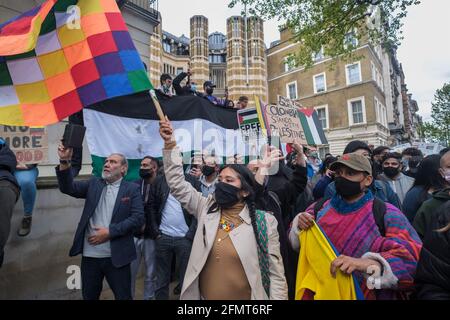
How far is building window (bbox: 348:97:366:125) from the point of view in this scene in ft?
84.8

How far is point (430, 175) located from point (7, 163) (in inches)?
156

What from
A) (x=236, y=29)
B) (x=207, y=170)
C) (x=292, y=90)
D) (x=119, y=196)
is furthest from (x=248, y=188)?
(x=236, y=29)

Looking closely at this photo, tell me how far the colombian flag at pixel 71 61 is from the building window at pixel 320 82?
93.5 ft

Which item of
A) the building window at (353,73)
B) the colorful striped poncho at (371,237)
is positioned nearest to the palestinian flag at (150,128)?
the colorful striped poncho at (371,237)

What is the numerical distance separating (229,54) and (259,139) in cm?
3982

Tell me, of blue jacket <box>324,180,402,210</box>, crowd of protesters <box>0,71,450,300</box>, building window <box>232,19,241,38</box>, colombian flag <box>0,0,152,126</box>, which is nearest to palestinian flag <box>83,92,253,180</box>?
crowd of protesters <box>0,71,450,300</box>

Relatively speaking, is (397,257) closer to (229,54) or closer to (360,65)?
(360,65)

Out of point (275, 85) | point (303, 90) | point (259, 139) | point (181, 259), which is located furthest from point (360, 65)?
point (181, 259)

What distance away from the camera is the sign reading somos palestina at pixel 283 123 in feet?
12.5

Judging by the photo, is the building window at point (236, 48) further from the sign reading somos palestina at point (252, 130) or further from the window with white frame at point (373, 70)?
the sign reading somos palestina at point (252, 130)

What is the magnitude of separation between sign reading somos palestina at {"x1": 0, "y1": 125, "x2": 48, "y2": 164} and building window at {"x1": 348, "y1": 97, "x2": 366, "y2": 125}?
27.4 metres

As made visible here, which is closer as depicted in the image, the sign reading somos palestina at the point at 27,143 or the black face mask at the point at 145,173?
the sign reading somos palestina at the point at 27,143

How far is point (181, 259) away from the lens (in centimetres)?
360

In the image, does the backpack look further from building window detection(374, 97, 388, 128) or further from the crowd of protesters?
building window detection(374, 97, 388, 128)
